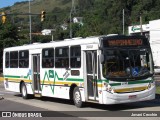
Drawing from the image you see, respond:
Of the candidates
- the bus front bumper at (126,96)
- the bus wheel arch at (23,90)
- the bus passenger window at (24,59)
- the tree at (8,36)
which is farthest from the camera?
the tree at (8,36)

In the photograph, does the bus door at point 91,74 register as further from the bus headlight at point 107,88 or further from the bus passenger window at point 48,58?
the bus passenger window at point 48,58

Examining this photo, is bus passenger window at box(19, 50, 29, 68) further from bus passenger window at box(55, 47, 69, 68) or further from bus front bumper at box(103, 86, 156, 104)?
bus front bumper at box(103, 86, 156, 104)

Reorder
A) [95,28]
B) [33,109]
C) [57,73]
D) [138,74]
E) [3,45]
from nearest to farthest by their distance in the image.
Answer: [138,74] → [33,109] → [57,73] → [3,45] → [95,28]

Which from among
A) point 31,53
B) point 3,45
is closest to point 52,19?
point 3,45

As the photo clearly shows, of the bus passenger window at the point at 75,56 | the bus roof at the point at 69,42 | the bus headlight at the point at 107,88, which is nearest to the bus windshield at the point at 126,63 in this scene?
the bus headlight at the point at 107,88

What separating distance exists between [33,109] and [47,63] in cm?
372

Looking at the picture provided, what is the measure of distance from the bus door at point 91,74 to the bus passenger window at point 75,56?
1.84 feet

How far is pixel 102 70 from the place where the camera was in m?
16.4

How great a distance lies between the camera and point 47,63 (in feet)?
69.3

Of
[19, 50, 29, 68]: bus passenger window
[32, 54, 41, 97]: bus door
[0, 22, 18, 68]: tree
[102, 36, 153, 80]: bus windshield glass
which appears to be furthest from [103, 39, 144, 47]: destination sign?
[0, 22, 18, 68]: tree

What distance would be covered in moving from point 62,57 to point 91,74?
2747 mm

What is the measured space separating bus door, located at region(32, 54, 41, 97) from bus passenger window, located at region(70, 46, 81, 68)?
3934mm

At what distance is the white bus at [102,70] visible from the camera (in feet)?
53.6

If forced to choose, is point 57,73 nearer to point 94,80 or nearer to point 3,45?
point 94,80
